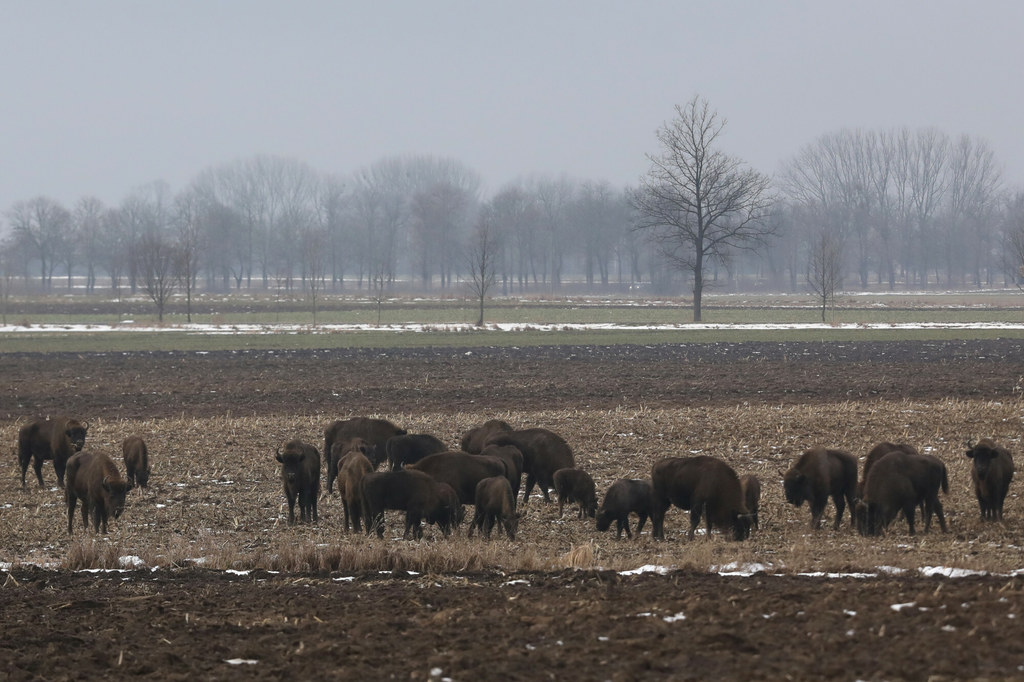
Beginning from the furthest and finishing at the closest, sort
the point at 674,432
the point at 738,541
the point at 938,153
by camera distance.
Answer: the point at 938,153 < the point at 674,432 < the point at 738,541

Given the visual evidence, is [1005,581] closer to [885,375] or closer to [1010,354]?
[885,375]

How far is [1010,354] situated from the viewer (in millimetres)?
35500

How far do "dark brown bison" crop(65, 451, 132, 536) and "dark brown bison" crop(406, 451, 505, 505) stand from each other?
3.49 meters

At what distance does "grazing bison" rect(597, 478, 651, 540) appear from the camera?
1314cm

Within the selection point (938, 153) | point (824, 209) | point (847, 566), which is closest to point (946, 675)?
point (847, 566)

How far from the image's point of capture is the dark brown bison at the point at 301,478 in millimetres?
13867

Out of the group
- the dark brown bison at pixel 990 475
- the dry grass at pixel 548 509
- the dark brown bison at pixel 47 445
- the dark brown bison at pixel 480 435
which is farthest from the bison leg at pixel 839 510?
the dark brown bison at pixel 47 445

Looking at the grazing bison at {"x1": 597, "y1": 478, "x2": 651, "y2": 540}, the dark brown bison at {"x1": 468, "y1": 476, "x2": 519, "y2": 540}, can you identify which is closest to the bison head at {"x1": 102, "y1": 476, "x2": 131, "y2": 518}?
the dark brown bison at {"x1": 468, "y1": 476, "x2": 519, "y2": 540}

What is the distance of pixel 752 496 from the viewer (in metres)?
13.4

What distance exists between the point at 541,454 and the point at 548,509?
0.88 m

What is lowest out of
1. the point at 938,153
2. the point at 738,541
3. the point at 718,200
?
the point at 738,541

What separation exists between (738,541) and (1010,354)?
87.3 feet

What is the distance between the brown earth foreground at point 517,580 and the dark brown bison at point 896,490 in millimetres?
410

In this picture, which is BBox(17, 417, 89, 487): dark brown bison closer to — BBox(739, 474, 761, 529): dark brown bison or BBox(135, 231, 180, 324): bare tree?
BBox(739, 474, 761, 529): dark brown bison
